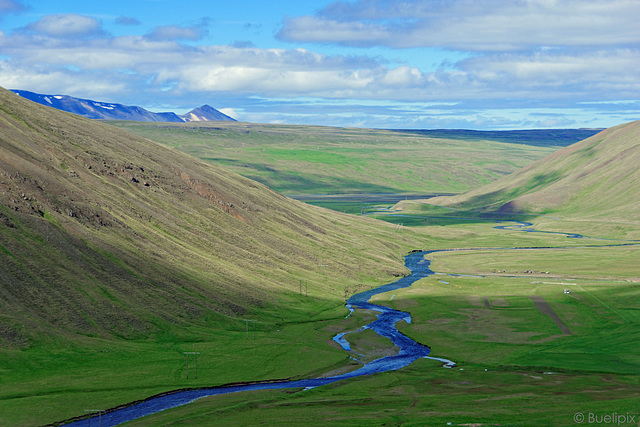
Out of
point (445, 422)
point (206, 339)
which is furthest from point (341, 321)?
point (445, 422)

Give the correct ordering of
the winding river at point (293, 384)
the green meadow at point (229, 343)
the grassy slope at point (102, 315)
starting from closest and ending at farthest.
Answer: the green meadow at point (229, 343) → the winding river at point (293, 384) → the grassy slope at point (102, 315)

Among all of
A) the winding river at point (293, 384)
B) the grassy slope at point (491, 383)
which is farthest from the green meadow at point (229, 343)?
the winding river at point (293, 384)

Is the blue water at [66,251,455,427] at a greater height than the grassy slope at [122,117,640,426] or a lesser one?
lesser

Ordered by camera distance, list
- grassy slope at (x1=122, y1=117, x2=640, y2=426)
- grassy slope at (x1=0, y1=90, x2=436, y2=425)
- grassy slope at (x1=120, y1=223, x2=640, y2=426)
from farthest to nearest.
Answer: grassy slope at (x1=0, y1=90, x2=436, y2=425) < grassy slope at (x1=122, y1=117, x2=640, y2=426) < grassy slope at (x1=120, y1=223, x2=640, y2=426)

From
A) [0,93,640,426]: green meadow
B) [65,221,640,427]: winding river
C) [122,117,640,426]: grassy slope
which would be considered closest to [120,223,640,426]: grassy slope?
[122,117,640,426]: grassy slope

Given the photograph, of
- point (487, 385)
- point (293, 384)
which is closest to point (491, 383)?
point (487, 385)

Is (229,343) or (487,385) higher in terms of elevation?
(487,385)

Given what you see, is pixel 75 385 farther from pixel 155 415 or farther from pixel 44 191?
pixel 44 191

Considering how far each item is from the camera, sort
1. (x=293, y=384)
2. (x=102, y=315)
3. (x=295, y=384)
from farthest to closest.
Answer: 1. (x=102, y=315)
2. (x=293, y=384)
3. (x=295, y=384)

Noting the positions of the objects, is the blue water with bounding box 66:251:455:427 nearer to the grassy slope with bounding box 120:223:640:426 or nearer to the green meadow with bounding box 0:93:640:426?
the green meadow with bounding box 0:93:640:426

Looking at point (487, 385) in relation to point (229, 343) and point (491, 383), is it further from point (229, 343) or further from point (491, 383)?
point (229, 343)

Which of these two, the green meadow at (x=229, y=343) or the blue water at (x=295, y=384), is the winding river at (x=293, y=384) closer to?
the blue water at (x=295, y=384)
